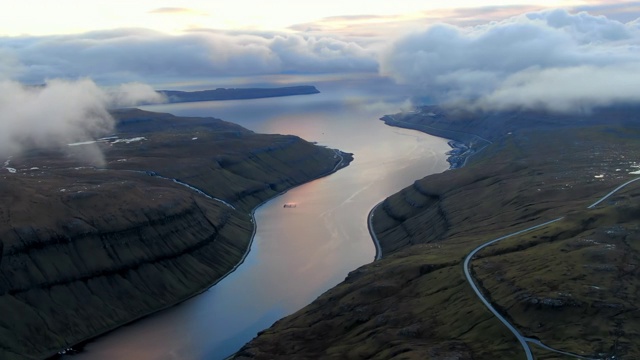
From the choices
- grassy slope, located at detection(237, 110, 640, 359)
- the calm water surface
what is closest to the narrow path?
grassy slope, located at detection(237, 110, 640, 359)

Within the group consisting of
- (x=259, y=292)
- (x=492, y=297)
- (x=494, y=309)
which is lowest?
(x=259, y=292)

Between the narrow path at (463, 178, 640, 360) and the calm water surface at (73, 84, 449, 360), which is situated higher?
the narrow path at (463, 178, 640, 360)

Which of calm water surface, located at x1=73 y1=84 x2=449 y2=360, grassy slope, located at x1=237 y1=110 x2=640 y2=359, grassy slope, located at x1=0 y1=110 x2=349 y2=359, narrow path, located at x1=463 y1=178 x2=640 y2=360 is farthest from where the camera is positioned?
grassy slope, located at x1=0 y1=110 x2=349 y2=359

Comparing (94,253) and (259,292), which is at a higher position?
(94,253)

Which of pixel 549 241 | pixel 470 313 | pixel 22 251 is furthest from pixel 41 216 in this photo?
pixel 549 241

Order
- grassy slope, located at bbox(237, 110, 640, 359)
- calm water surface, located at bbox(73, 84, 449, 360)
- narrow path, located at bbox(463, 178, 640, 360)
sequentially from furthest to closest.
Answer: calm water surface, located at bbox(73, 84, 449, 360), grassy slope, located at bbox(237, 110, 640, 359), narrow path, located at bbox(463, 178, 640, 360)

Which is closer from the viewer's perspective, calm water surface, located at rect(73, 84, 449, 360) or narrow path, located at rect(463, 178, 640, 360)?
narrow path, located at rect(463, 178, 640, 360)

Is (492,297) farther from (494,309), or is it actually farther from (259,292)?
(259,292)

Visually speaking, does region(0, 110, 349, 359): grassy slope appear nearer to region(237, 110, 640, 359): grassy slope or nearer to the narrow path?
region(237, 110, 640, 359): grassy slope

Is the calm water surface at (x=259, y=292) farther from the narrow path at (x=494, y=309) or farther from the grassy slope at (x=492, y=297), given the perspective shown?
the narrow path at (x=494, y=309)

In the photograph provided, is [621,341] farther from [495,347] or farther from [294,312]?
[294,312]

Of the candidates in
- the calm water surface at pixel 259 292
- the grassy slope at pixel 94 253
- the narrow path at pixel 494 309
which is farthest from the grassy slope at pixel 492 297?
the grassy slope at pixel 94 253

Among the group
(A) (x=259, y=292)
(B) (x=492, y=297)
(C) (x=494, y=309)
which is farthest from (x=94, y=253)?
(C) (x=494, y=309)
